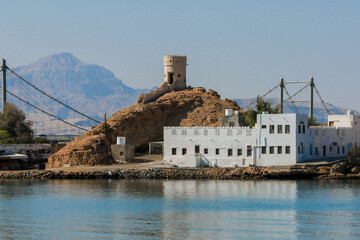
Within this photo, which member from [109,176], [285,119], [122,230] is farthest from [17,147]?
[122,230]

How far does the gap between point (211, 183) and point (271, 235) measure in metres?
21.4

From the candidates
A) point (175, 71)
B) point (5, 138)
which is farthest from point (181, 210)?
point (5, 138)

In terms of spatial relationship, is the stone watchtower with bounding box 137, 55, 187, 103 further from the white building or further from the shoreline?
the shoreline

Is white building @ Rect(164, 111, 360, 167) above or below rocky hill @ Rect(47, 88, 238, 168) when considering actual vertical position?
below

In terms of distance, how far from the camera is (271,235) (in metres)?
A: 40.4

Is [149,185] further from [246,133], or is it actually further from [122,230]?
[122,230]

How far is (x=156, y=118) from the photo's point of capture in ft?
263

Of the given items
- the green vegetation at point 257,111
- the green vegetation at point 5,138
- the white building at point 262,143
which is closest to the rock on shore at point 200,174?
the white building at point 262,143

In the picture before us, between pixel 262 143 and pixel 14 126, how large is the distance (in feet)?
103

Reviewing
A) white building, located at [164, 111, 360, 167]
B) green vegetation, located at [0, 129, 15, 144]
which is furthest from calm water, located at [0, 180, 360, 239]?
green vegetation, located at [0, 129, 15, 144]

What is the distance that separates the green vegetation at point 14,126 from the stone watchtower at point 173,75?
13.4 meters

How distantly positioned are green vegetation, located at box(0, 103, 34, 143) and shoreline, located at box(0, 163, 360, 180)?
51.4 feet

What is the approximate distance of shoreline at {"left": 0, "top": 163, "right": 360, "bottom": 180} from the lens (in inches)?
2516

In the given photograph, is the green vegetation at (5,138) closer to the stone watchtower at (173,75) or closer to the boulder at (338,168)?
the stone watchtower at (173,75)
